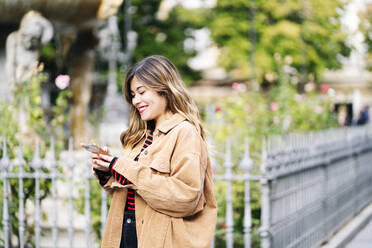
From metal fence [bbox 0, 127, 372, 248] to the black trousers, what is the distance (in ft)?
4.79

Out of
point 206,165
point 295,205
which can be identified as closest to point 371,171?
point 295,205

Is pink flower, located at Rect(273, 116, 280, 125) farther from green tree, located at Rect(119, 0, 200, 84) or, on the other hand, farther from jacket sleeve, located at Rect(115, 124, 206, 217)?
green tree, located at Rect(119, 0, 200, 84)

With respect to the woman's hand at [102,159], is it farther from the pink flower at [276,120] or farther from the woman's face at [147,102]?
the pink flower at [276,120]

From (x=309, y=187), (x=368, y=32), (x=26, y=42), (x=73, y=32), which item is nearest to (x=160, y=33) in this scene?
(x=368, y=32)

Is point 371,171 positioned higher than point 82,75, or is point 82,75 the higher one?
point 82,75

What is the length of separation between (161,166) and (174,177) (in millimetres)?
85

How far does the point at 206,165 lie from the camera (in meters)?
2.50

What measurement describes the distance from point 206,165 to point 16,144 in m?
2.83

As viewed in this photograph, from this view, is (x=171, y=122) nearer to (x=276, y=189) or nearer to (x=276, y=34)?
(x=276, y=189)

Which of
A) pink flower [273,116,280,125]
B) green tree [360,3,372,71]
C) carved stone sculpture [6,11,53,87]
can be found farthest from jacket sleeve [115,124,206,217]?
green tree [360,3,372,71]

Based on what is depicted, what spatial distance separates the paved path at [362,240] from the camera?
5.85m

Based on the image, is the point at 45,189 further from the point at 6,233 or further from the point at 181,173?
the point at 181,173

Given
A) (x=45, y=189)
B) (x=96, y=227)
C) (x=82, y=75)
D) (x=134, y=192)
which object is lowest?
(x=96, y=227)

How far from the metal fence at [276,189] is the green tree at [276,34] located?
18.3 meters
